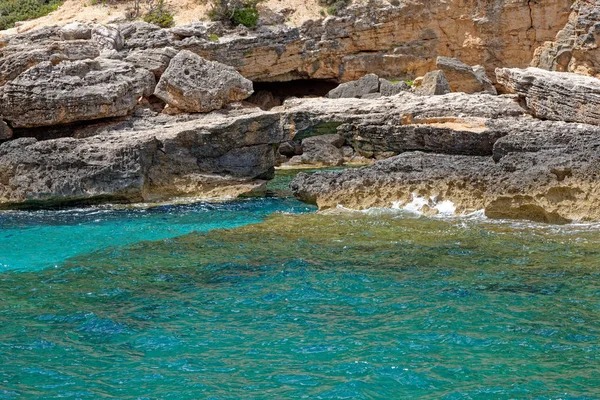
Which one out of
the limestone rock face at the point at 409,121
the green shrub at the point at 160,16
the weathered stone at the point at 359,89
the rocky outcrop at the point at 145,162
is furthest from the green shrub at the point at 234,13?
the rocky outcrop at the point at 145,162

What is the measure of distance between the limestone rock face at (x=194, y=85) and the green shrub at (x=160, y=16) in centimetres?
1405

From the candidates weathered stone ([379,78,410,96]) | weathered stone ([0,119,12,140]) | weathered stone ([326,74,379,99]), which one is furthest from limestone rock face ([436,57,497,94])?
weathered stone ([0,119,12,140])

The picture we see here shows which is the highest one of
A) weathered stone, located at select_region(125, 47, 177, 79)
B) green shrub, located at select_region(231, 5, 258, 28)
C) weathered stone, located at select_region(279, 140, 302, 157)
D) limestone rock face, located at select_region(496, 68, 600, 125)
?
green shrub, located at select_region(231, 5, 258, 28)

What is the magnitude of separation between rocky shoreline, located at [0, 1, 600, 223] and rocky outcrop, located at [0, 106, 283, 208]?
0.03 meters

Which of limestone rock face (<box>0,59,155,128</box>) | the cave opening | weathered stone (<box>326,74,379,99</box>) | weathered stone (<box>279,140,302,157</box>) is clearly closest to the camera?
limestone rock face (<box>0,59,155,128</box>)

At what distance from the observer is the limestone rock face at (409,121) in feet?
62.2

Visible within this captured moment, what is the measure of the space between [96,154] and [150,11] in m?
19.6

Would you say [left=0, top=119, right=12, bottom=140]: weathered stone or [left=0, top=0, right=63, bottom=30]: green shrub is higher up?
[left=0, top=0, right=63, bottom=30]: green shrub

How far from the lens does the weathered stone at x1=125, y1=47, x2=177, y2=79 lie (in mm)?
19438

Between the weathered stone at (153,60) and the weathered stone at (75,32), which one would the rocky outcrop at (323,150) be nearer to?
the weathered stone at (153,60)

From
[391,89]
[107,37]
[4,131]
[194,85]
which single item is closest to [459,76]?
[391,89]

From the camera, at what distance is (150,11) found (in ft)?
108

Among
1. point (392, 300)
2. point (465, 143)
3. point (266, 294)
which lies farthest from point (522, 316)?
point (465, 143)

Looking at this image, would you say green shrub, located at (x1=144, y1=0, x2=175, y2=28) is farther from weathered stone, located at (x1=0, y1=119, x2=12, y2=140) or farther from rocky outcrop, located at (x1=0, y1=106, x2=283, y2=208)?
weathered stone, located at (x1=0, y1=119, x2=12, y2=140)
